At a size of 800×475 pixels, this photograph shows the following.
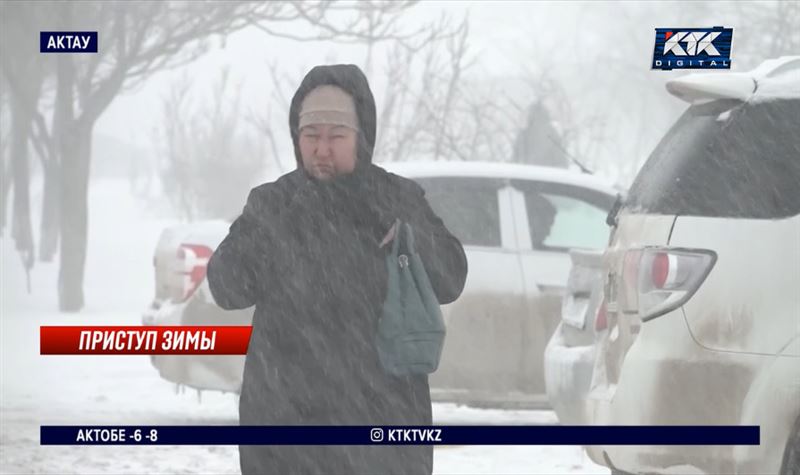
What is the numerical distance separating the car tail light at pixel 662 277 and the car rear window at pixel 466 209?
9.38 ft

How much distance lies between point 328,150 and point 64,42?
1.28 meters

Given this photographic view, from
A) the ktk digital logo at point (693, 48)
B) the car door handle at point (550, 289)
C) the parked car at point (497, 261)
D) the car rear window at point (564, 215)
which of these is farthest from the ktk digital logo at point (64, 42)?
the car rear window at point (564, 215)

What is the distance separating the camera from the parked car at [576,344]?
504 centimetres

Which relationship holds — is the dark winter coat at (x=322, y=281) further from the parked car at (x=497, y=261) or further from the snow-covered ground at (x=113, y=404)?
the parked car at (x=497, y=261)

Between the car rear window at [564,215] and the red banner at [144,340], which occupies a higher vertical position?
the car rear window at [564,215]

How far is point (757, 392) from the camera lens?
3842 mm

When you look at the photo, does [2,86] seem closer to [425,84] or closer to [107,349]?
[425,84]

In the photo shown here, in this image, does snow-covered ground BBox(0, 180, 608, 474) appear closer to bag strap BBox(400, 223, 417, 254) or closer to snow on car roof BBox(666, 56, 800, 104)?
bag strap BBox(400, 223, 417, 254)

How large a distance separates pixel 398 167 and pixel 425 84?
48 centimetres

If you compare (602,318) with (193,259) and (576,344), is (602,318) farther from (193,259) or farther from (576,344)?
(193,259)

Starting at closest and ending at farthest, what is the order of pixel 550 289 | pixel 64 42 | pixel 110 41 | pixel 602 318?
1. pixel 64 42
2. pixel 602 318
3. pixel 110 41
4. pixel 550 289

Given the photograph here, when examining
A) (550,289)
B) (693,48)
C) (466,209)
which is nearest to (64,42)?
(693,48)

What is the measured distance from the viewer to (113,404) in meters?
7.72

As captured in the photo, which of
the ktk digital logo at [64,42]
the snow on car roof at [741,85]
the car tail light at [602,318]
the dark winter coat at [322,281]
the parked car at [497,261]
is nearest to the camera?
the dark winter coat at [322,281]
